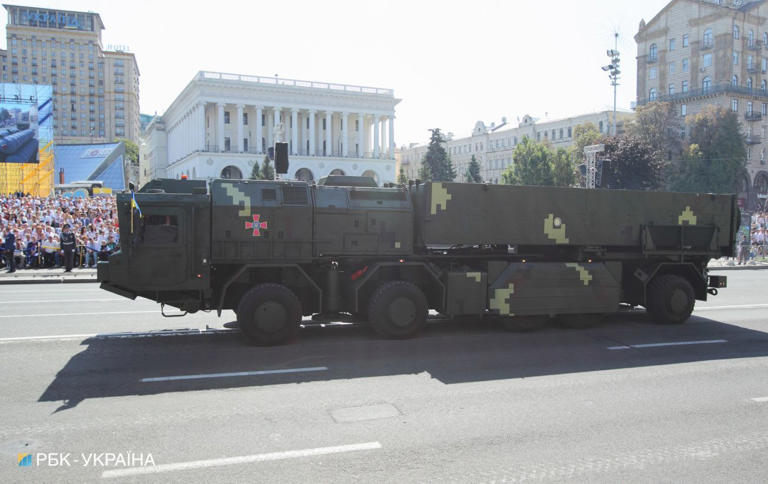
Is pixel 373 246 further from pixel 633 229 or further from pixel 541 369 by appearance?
pixel 633 229

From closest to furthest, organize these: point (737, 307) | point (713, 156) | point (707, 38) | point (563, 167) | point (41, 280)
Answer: point (737, 307) < point (41, 280) < point (713, 156) < point (563, 167) < point (707, 38)

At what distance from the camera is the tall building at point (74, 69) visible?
155 m

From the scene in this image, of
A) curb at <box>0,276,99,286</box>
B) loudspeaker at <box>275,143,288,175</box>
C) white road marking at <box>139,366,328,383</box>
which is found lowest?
white road marking at <box>139,366,328,383</box>

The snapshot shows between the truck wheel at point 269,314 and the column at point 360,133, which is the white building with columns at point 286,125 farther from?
the truck wheel at point 269,314

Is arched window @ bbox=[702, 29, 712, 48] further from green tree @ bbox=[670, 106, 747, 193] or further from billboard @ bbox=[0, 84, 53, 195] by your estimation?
billboard @ bbox=[0, 84, 53, 195]

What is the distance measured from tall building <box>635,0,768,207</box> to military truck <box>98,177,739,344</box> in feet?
233

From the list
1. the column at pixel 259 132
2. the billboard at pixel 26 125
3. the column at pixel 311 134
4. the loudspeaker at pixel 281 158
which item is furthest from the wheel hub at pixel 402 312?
the column at pixel 311 134

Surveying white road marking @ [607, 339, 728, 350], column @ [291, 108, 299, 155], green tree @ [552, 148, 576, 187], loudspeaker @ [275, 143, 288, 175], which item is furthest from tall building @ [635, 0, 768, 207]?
loudspeaker @ [275, 143, 288, 175]

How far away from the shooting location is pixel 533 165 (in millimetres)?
66062

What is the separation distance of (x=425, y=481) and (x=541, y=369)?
4.16 meters

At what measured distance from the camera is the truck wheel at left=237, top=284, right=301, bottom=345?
9445mm

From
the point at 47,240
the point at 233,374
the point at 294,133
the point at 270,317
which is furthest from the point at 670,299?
the point at 294,133

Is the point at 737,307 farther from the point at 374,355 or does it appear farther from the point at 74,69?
the point at 74,69

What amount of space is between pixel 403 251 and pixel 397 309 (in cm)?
108
